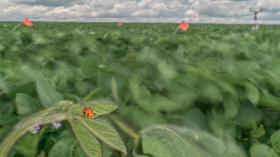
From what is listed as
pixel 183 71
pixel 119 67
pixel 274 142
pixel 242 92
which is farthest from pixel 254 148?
pixel 119 67

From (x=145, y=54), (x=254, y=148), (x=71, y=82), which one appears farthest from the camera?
(x=145, y=54)

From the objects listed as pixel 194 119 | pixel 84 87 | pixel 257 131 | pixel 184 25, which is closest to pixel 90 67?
pixel 84 87

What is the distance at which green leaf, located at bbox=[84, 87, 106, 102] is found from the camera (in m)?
0.78

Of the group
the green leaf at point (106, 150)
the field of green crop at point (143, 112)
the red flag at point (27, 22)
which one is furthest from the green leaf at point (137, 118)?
the red flag at point (27, 22)

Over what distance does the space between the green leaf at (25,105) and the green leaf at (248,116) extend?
2.60ft

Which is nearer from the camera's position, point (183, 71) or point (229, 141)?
point (229, 141)

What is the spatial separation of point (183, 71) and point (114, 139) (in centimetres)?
56

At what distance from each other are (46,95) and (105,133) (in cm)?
27

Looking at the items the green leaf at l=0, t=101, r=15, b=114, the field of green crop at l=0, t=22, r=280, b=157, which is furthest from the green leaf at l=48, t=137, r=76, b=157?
the green leaf at l=0, t=101, r=15, b=114

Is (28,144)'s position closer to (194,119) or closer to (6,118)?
(6,118)

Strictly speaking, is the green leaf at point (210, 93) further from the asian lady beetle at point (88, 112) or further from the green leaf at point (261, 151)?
the asian lady beetle at point (88, 112)

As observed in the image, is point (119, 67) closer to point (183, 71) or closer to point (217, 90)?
point (183, 71)

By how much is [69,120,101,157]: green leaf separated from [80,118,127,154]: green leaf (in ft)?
0.05

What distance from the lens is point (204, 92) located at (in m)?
0.88
